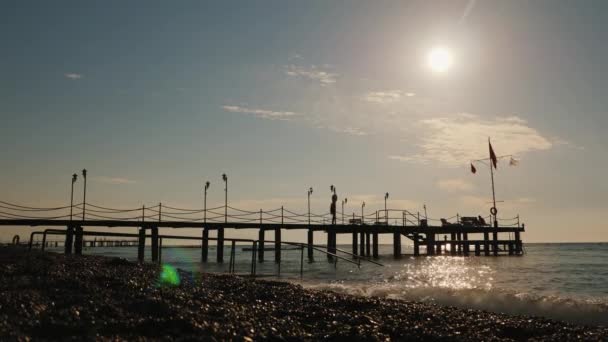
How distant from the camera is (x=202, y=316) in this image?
7.39 meters

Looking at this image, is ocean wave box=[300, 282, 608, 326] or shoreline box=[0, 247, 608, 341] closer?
shoreline box=[0, 247, 608, 341]

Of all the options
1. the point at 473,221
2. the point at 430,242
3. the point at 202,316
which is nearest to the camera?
the point at 202,316

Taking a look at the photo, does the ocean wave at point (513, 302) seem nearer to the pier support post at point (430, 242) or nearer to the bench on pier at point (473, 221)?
the pier support post at point (430, 242)

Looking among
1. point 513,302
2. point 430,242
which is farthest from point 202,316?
point 430,242

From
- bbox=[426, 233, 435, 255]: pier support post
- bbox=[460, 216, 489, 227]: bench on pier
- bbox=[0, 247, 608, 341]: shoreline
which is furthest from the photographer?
bbox=[460, 216, 489, 227]: bench on pier

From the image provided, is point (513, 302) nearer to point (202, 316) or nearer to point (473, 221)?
point (202, 316)

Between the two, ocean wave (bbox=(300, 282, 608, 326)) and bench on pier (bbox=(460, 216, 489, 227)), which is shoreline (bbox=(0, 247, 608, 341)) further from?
bench on pier (bbox=(460, 216, 489, 227))

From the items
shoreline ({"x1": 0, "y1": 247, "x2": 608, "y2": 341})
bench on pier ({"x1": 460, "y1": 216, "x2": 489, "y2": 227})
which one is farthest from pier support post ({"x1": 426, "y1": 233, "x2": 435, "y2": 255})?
shoreline ({"x1": 0, "y1": 247, "x2": 608, "y2": 341})

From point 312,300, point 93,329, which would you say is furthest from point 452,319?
point 93,329

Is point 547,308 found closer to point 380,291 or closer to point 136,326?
point 380,291

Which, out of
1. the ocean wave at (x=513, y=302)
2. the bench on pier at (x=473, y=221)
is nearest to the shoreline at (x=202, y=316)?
the ocean wave at (x=513, y=302)

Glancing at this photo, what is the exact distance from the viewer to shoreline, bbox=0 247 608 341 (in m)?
6.38

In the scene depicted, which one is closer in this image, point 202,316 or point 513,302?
point 202,316

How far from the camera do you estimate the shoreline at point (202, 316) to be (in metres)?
6.38
